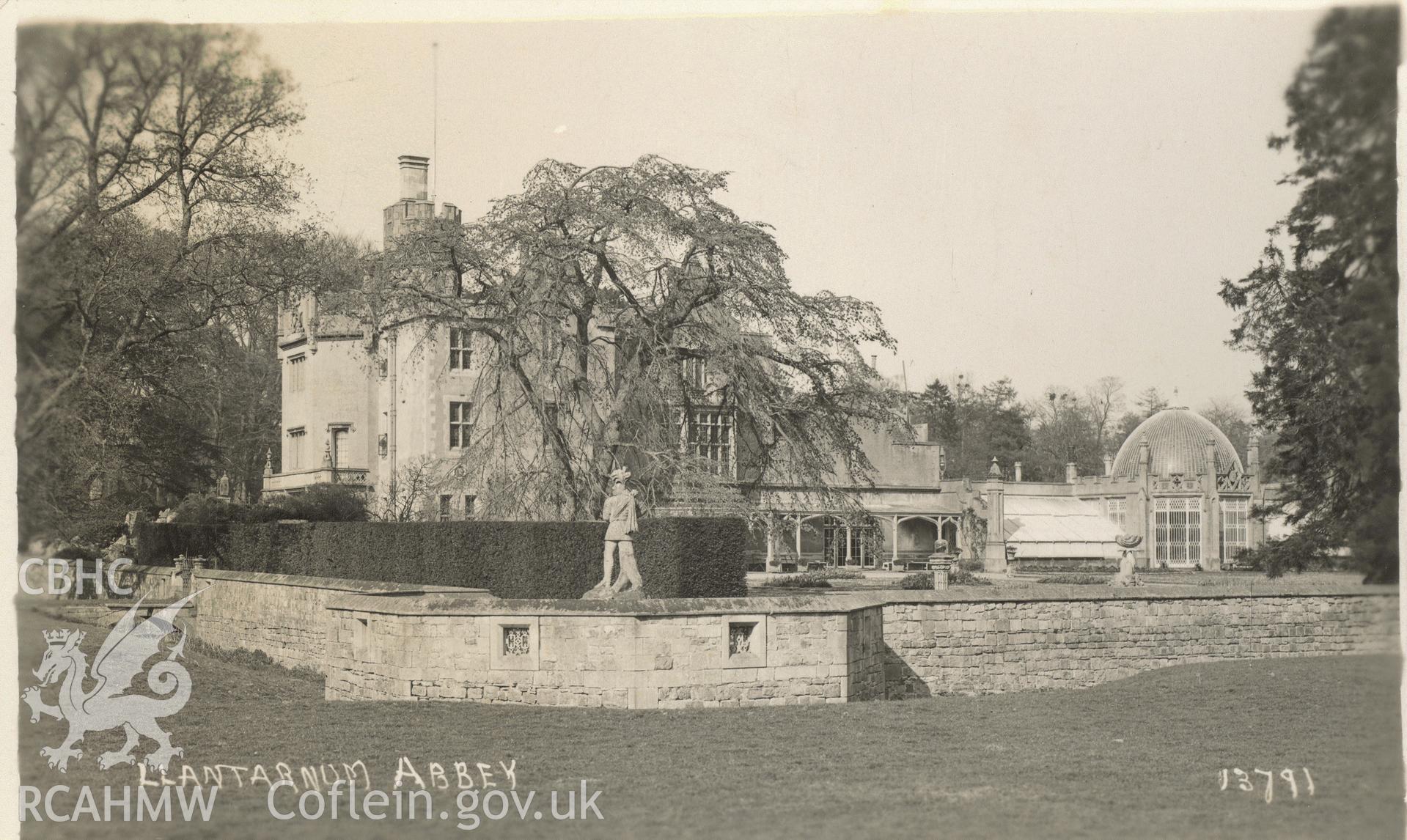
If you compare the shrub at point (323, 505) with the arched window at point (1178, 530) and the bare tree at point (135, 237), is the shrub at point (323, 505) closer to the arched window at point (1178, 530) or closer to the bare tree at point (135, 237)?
the bare tree at point (135, 237)

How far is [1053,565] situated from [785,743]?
34401 mm

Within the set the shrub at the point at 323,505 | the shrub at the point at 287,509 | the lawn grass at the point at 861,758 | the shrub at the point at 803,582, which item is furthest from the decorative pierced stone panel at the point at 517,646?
the shrub at the point at 323,505

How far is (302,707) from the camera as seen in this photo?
45.8 feet

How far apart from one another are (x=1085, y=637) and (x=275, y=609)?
13.0 metres

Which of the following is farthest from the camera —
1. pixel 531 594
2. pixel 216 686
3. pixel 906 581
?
pixel 906 581

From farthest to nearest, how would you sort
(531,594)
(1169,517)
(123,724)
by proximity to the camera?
1. (1169,517)
2. (531,594)
3. (123,724)

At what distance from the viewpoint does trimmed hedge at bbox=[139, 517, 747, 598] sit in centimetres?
1931

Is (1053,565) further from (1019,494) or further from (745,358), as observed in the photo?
(745,358)

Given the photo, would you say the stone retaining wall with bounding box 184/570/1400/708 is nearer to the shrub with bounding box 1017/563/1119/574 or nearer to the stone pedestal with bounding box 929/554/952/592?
the stone pedestal with bounding box 929/554/952/592

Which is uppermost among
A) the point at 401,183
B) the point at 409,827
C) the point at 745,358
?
the point at 401,183

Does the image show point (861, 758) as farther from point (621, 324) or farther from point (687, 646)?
point (621, 324)

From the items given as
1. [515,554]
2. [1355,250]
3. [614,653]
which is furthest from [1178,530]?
[1355,250]

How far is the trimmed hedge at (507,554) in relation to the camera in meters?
19.3

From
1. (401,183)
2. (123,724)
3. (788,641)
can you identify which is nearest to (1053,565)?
(401,183)
